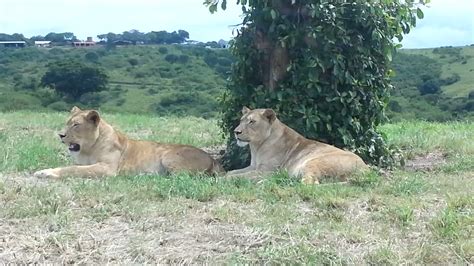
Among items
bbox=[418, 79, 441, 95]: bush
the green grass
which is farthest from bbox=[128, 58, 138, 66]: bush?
bbox=[418, 79, 441, 95]: bush

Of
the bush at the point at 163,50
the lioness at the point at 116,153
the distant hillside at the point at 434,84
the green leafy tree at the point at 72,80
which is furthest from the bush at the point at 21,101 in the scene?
the lioness at the point at 116,153

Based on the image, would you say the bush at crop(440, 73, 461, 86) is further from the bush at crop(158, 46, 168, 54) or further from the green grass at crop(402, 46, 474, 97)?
the bush at crop(158, 46, 168, 54)

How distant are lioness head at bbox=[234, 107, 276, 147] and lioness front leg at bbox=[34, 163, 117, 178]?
1.26 m

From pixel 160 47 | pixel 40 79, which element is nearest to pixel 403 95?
pixel 40 79

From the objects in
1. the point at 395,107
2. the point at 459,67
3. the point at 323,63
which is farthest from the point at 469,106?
the point at 323,63

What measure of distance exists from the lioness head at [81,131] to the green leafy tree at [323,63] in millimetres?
1610

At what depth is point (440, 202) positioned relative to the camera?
6.17 m

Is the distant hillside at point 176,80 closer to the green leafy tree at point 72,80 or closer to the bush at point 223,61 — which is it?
the bush at point 223,61

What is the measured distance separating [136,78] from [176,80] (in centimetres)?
216

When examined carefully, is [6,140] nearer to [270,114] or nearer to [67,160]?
[67,160]

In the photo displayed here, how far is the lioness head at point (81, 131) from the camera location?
7.81 metres

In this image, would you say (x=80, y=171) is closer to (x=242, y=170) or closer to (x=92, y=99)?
(x=242, y=170)

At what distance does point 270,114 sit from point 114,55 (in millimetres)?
36331

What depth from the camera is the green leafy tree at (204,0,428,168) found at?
27.2ft
